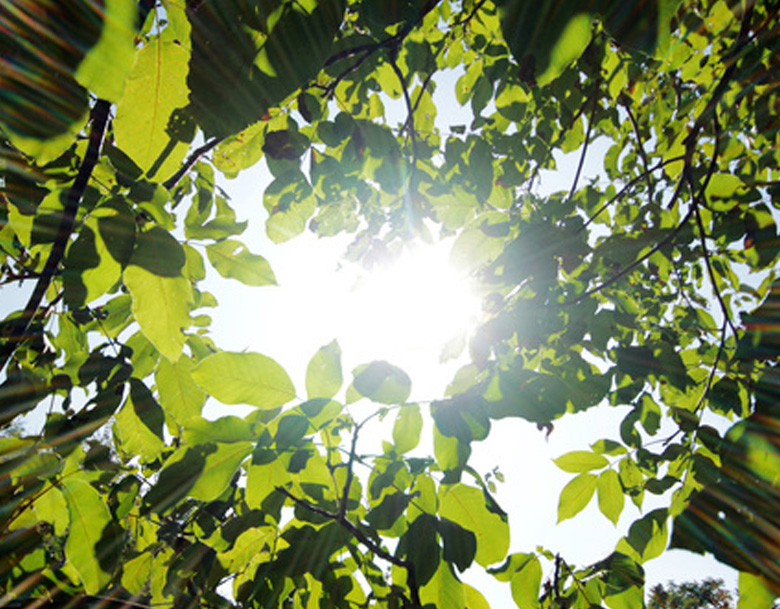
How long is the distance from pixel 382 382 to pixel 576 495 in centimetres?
113

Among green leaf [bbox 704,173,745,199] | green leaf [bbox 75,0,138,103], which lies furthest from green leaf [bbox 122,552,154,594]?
green leaf [bbox 704,173,745,199]

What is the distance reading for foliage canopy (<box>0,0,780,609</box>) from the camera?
0.56 metres

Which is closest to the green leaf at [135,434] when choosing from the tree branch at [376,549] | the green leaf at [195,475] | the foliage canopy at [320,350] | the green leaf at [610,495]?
the foliage canopy at [320,350]

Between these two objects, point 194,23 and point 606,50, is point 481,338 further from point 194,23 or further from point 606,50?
point 606,50

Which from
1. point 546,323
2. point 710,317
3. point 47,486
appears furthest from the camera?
point 710,317

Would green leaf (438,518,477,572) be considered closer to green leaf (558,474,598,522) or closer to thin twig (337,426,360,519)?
thin twig (337,426,360,519)

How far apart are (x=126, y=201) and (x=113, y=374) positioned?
2.15 ft

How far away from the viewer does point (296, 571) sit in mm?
853

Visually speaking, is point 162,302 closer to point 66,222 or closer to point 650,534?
point 66,222

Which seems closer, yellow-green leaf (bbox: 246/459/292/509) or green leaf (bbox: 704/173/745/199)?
yellow-green leaf (bbox: 246/459/292/509)

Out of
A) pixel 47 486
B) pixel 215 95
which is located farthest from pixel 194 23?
pixel 47 486

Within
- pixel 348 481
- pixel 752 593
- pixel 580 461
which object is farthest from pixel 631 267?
pixel 348 481

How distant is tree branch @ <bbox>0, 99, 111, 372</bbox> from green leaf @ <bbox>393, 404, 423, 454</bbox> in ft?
2.38

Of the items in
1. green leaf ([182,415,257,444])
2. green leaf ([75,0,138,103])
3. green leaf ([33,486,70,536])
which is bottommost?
green leaf ([33,486,70,536])
